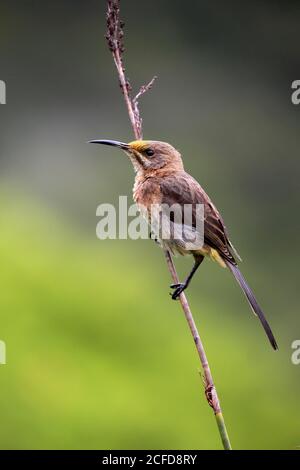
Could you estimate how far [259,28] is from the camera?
30.8 ft

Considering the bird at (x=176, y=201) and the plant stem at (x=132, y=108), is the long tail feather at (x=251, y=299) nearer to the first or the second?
the bird at (x=176, y=201)

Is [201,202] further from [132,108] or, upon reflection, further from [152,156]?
[132,108]

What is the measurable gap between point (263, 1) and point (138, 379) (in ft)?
17.5

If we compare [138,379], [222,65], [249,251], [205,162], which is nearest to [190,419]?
[138,379]

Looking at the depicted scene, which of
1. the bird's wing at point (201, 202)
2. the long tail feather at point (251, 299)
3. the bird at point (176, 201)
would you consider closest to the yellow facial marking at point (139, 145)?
the bird at point (176, 201)

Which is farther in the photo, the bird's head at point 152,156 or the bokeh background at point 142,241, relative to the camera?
the bokeh background at point 142,241

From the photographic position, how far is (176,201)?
4234mm

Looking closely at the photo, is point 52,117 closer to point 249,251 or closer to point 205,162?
point 205,162

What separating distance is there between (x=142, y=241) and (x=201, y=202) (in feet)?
10.2

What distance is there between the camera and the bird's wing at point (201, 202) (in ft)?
13.7

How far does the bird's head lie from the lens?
4.33 metres

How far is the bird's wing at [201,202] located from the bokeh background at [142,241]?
1799 mm

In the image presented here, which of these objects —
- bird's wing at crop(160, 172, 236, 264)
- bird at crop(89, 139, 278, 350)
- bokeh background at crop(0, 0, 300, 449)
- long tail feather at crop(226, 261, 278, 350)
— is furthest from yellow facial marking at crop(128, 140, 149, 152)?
bokeh background at crop(0, 0, 300, 449)

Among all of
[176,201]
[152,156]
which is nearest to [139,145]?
[152,156]
